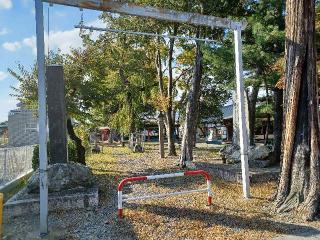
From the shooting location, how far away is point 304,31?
7.40 metres

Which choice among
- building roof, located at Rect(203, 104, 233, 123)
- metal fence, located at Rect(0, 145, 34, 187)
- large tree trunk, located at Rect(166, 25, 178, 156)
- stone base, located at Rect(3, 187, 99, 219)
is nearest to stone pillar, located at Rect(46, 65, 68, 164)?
metal fence, located at Rect(0, 145, 34, 187)

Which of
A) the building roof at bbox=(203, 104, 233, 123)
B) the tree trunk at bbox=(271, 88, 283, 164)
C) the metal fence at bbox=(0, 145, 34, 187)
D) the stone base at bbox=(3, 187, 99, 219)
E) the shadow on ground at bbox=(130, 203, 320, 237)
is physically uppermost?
the building roof at bbox=(203, 104, 233, 123)

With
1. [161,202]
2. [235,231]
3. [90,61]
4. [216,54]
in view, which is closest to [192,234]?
[235,231]

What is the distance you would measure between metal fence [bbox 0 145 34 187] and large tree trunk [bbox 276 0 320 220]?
7808mm

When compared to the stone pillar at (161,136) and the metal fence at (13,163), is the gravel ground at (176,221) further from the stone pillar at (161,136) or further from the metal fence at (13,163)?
the stone pillar at (161,136)

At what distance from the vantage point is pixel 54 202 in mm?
7910

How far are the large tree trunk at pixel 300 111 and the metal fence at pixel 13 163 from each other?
25.6ft

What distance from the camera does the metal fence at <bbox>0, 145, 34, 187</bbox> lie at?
11.2m

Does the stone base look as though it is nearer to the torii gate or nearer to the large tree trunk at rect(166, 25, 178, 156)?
the torii gate

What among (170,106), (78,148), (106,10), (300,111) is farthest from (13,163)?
(170,106)

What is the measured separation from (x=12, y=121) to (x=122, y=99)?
1066cm

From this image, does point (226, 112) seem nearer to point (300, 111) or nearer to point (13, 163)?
point (13, 163)

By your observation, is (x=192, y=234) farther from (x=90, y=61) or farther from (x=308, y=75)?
(x=90, y=61)

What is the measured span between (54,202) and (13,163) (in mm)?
Answer: 4945
